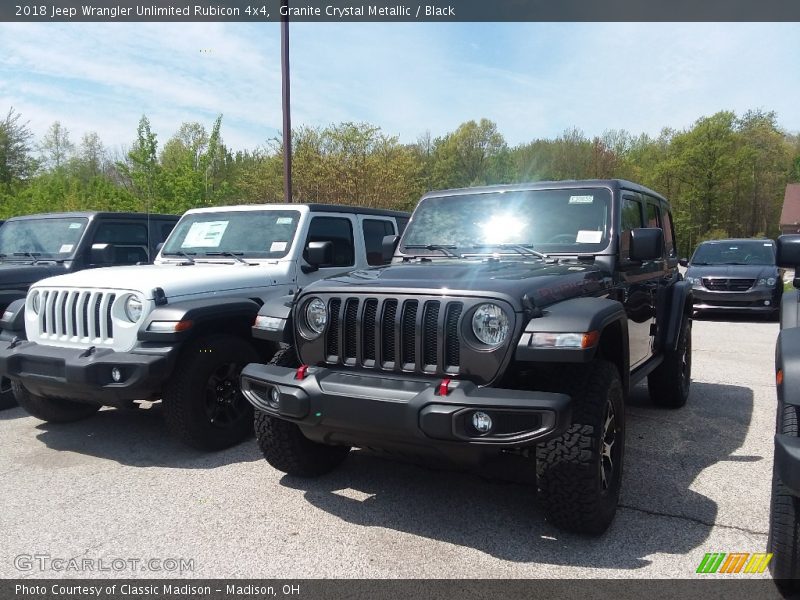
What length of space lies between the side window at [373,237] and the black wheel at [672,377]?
2.82 metres

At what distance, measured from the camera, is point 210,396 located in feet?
14.7

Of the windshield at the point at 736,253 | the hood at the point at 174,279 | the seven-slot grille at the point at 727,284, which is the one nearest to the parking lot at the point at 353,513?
the hood at the point at 174,279

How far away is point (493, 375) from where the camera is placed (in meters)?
2.85

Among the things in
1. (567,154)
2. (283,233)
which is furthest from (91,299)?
(567,154)

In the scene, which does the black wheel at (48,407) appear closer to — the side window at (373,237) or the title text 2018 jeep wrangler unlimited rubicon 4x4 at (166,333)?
the title text 2018 jeep wrangler unlimited rubicon 4x4 at (166,333)

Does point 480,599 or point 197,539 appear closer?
point 480,599

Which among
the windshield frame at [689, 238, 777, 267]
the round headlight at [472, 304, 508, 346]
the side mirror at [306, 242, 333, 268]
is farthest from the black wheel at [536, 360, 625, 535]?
the windshield frame at [689, 238, 777, 267]

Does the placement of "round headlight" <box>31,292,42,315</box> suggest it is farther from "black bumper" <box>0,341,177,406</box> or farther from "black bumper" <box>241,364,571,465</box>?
"black bumper" <box>241,364,571,465</box>

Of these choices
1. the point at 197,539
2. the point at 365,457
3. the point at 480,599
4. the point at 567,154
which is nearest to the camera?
the point at 480,599

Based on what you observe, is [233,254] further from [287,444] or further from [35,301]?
[287,444]

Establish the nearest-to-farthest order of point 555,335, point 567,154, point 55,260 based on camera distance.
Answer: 1. point 555,335
2. point 55,260
3. point 567,154

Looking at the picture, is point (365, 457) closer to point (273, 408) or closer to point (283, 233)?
point (273, 408)

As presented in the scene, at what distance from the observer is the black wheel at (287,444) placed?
3551 mm

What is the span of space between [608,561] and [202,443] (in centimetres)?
284
